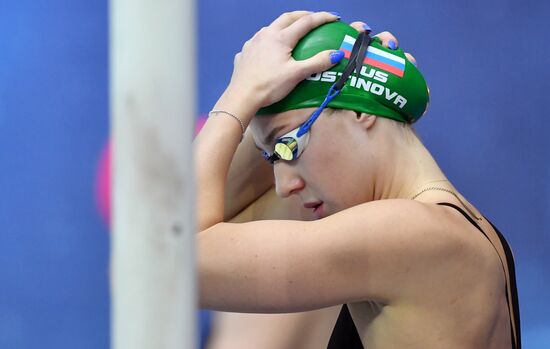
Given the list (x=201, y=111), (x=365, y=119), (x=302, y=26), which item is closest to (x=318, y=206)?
(x=365, y=119)

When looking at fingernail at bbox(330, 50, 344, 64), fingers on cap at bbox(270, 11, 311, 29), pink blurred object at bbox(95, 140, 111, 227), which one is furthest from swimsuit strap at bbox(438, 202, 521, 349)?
pink blurred object at bbox(95, 140, 111, 227)

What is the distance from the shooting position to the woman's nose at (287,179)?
→ 125cm

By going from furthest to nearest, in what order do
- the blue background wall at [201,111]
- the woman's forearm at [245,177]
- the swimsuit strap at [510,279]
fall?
the blue background wall at [201,111] < the woman's forearm at [245,177] < the swimsuit strap at [510,279]

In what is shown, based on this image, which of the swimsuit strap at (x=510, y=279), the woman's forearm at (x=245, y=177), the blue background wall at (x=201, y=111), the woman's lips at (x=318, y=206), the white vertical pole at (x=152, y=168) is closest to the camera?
the white vertical pole at (x=152, y=168)

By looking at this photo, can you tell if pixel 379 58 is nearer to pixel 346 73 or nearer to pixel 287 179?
pixel 346 73

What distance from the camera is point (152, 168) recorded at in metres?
0.47

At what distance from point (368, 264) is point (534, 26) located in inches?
40.3

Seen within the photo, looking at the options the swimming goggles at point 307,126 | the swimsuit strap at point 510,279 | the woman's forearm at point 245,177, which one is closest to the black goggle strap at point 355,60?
the swimming goggles at point 307,126

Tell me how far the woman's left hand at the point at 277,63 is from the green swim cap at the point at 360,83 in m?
0.01

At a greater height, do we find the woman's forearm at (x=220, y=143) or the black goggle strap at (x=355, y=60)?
the black goggle strap at (x=355, y=60)

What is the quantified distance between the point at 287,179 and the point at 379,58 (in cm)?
25

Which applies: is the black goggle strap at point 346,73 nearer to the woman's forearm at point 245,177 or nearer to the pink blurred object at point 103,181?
the woman's forearm at point 245,177

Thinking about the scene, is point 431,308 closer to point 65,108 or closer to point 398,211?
point 398,211

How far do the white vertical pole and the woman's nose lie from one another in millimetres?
775
